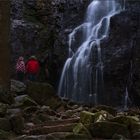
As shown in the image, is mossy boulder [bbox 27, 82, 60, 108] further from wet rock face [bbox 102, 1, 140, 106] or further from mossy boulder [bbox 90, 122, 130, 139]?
wet rock face [bbox 102, 1, 140, 106]

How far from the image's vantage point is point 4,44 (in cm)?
918

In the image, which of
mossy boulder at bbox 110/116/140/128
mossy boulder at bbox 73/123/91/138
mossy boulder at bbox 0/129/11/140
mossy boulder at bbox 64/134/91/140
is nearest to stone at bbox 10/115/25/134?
mossy boulder at bbox 0/129/11/140

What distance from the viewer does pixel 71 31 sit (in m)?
22.8

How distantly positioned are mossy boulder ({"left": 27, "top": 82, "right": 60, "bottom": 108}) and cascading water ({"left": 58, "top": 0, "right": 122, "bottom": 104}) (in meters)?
7.51

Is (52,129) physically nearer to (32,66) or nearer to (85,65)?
(32,66)

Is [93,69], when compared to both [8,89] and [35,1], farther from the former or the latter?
[8,89]

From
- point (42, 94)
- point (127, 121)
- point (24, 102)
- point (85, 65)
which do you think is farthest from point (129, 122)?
point (85, 65)

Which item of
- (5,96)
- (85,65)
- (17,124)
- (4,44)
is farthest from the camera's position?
(85,65)

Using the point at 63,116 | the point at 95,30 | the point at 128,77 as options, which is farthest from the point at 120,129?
Answer: the point at 95,30

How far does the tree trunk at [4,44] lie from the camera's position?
912 cm

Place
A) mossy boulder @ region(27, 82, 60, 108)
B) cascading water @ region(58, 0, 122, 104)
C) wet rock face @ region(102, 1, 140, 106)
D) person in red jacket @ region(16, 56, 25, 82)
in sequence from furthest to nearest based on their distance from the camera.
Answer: cascading water @ region(58, 0, 122, 104) → wet rock face @ region(102, 1, 140, 106) → person in red jacket @ region(16, 56, 25, 82) → mossy boulder @ region(27, 82, 60, 108)

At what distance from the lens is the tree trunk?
9125mm

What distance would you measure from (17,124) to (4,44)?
2361 millimetres

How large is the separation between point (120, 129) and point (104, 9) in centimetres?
1774
